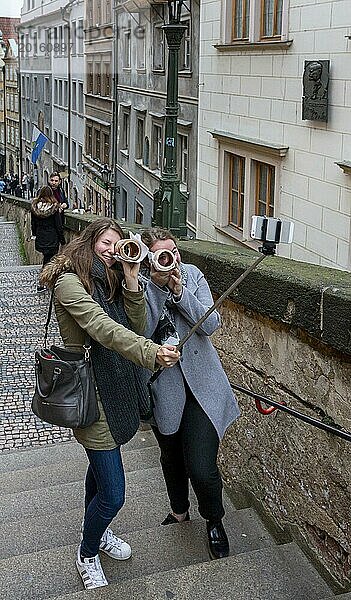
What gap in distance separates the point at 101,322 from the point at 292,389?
1.09 metres

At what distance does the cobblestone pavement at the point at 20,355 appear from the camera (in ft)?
20.8

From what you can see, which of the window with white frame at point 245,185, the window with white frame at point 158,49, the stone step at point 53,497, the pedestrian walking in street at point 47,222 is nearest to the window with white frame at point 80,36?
the window with white frame at point 158,49

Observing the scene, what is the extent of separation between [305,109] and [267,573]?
9430 mm

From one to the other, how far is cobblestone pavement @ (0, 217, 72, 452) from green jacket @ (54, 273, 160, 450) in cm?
303

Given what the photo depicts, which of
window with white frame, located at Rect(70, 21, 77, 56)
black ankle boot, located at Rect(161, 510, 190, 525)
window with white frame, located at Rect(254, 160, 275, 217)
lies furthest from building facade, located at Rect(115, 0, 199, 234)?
black ankle boot, located at Rect(161, 510, 190, 525)

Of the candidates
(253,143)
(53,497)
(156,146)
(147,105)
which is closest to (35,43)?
(147,105)

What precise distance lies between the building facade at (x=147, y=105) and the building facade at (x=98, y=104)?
1.59m

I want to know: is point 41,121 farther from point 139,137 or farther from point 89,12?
point 139,137

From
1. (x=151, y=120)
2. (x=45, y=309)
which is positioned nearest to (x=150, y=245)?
(x=45, y=309)

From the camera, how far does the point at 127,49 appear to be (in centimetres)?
2534

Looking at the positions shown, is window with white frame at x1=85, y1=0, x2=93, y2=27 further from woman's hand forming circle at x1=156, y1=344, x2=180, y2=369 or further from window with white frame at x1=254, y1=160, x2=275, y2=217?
woman's hand forming circle at x1=156, y1=344, x2=180, y2=369

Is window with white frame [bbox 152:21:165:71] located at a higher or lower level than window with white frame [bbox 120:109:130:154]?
higher

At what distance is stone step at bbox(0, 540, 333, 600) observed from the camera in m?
3.14

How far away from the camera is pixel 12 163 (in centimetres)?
5638
